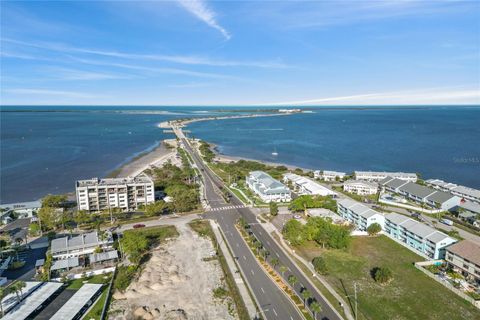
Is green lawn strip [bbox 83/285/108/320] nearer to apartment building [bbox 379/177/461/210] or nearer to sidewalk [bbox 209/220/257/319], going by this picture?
sidewalk [bbox 209/220/257/319]

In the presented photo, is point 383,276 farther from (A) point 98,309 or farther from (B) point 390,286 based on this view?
(A) point 98,309

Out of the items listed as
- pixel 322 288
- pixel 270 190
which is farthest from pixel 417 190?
pixel 322 288

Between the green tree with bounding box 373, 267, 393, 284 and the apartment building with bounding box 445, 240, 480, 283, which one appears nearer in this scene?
the green tree with bounding box 373, 267, 393, 284

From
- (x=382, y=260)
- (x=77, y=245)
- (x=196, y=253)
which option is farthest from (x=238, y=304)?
(x=77, y=245)

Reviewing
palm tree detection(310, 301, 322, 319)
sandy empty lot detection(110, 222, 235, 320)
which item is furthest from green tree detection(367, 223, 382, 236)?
sandy empty lot detection(110, 222, 235, 320)

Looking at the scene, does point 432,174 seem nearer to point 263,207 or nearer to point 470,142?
point 263,207
